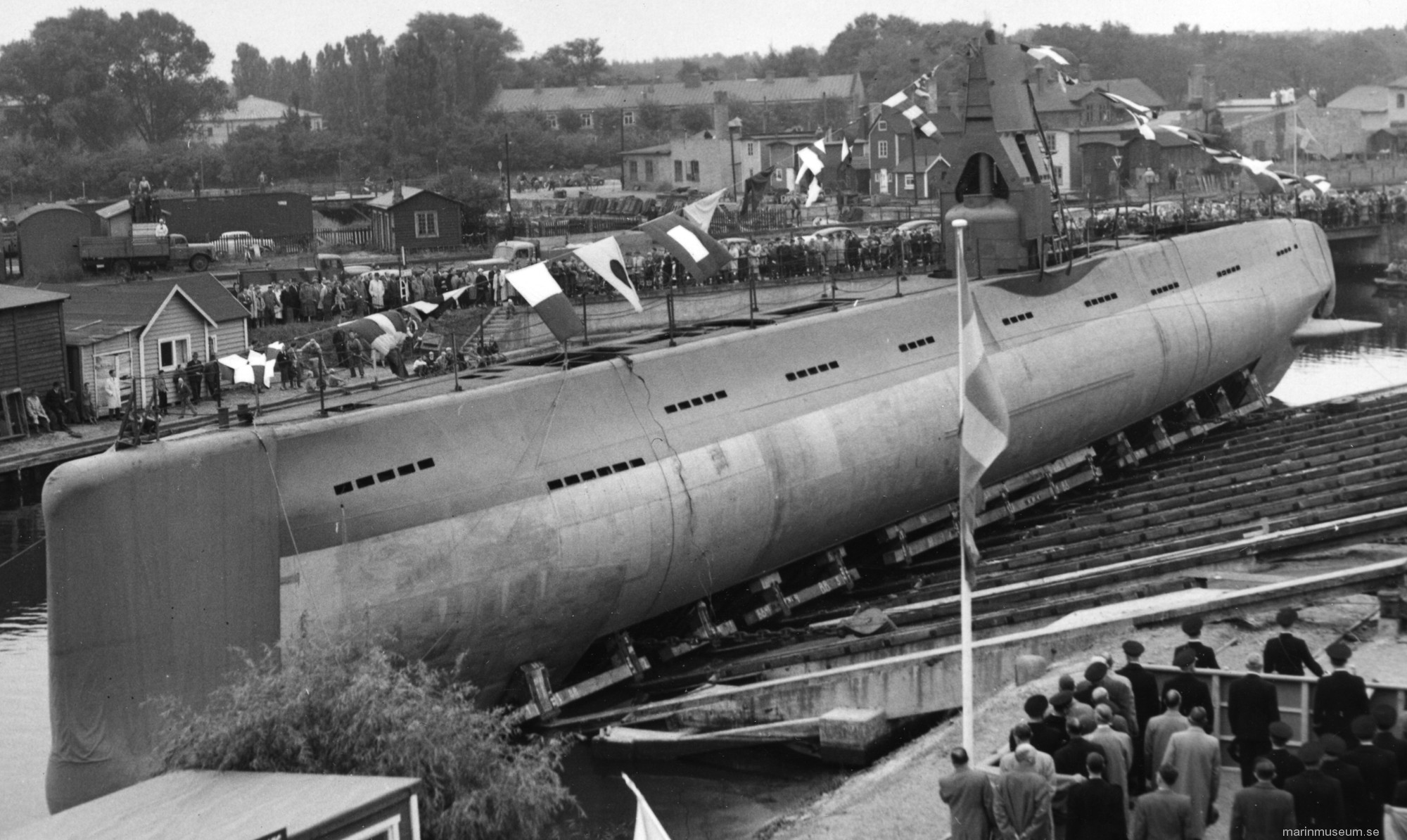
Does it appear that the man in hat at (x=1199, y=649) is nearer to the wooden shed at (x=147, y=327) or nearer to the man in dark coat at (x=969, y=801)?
the man in dark coat at (x=969, y=801)

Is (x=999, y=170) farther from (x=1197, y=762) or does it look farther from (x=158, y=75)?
(x=158, y=75)

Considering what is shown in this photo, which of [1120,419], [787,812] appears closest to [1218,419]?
[1120,419]

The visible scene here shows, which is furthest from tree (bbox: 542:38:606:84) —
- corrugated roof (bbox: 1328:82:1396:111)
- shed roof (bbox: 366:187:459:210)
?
shed roof (bbox: 366:187:459:210)

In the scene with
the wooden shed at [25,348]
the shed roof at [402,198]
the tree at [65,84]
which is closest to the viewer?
the wooden shed at [25,348]

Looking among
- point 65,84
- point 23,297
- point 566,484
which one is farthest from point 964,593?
point 65,84

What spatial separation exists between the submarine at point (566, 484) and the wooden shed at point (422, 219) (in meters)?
32.0

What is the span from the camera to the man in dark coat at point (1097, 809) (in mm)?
12430

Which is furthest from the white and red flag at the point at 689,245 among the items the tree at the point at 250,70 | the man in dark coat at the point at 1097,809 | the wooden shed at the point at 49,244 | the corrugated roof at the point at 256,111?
the tree at the point at 250,70

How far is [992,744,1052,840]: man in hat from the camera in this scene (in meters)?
12.6

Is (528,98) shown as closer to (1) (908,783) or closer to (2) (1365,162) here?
(2) (1365,162)

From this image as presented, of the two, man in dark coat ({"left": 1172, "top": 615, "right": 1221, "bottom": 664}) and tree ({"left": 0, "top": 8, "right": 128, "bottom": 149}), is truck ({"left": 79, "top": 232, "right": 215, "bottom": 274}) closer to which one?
man in dark coat ({"left": 1172, "top": 615, "right": 1221, "bottom": 664})

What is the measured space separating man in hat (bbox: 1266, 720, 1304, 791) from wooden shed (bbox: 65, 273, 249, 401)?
29303 millimetres

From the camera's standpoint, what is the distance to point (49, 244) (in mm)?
50781

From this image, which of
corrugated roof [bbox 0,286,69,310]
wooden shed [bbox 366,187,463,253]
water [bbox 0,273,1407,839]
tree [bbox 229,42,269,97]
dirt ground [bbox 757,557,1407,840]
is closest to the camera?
dirt ground [bbox 757,557,1407,840]
